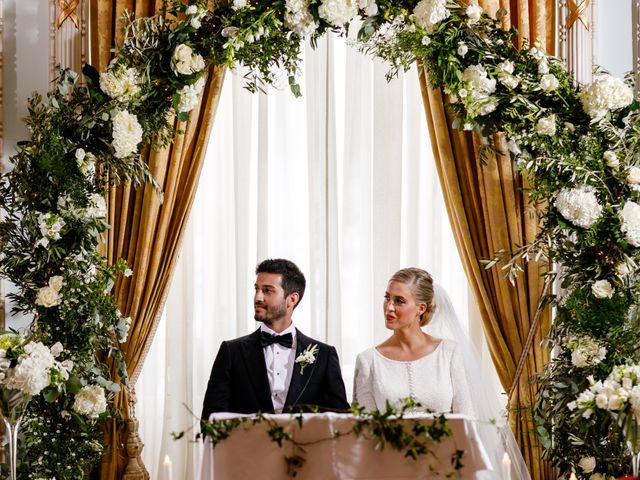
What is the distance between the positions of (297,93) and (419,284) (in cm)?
122

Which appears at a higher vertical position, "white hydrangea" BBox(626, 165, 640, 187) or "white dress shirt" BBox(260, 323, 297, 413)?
"white hydrangea" BBox(626, 165, 640, 187)

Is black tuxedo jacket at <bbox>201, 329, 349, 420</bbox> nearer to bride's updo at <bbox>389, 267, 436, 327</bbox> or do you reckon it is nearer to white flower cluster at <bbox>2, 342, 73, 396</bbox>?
bride's updo at <bbox>389, 267, 436, 327</bbox>

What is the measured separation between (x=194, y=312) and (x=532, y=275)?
2057 millimetres

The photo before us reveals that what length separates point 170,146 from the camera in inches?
193

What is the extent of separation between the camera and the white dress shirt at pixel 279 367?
4430mm

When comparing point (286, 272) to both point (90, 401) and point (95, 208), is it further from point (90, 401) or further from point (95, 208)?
point (90, 401)

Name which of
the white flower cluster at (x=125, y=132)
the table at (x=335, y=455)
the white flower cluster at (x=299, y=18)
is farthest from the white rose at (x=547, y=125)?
the white flower cluster at (x=125, y=132)

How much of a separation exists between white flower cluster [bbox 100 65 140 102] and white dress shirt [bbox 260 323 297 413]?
55.1 inches

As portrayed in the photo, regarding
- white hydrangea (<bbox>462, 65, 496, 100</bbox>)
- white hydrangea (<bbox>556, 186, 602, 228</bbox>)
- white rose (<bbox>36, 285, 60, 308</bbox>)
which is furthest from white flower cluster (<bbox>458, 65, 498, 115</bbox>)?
white rose (<bbox>36, 285, 60, 308</bbox>)

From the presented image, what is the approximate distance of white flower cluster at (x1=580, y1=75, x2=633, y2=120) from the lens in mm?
4086

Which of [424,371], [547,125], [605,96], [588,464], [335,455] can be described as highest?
[605,96]

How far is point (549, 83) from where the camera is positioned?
13.7 feet

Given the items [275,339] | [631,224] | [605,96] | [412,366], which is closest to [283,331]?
[275,339]

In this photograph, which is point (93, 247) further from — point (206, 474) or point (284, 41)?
point (206, 474)
